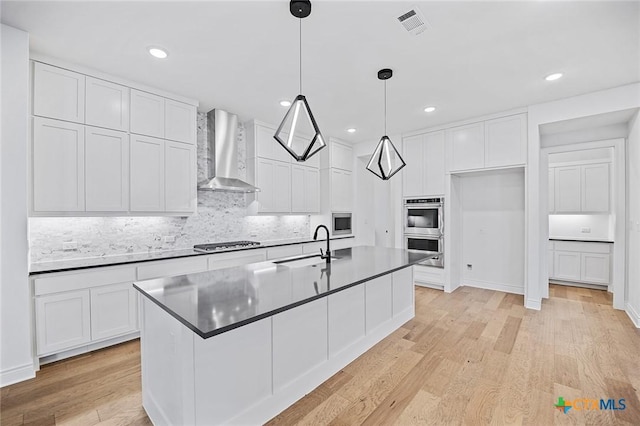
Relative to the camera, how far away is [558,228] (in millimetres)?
5496

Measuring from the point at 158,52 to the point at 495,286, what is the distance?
5724mm

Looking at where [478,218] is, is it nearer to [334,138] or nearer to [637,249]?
[637,249]

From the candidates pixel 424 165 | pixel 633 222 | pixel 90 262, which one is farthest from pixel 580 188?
pixel 90 262

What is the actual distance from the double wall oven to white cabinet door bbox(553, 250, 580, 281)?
7.23ft

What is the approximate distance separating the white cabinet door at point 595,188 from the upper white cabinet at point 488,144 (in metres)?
1.93

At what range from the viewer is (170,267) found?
3.23m

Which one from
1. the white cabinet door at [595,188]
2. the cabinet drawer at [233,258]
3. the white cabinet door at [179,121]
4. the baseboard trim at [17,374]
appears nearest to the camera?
the baseboard trim at [17,374]

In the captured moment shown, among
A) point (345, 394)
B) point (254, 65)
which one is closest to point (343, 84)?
point (254, 65)

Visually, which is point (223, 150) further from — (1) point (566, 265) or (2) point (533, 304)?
(1) point (566, 265)

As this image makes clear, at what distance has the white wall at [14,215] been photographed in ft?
7.33

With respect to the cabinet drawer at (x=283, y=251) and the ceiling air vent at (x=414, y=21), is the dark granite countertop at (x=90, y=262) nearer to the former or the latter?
the cabinet drawer at (x=283, y=251)

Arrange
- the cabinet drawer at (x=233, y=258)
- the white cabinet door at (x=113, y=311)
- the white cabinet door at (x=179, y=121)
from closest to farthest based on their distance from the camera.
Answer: the white cabinet door at (x=113, y=311) < the white cabinet door at (x=179, y=121) < the cabinet drawer at (x=233, y=258)

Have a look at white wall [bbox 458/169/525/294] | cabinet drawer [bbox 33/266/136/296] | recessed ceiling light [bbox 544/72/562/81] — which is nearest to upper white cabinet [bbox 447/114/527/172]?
white wall [bbox 458/169/525/294]

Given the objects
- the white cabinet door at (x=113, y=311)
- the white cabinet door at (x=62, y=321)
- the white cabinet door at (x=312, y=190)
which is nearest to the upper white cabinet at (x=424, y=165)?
the white cabinet door at (x=312, y=190)
